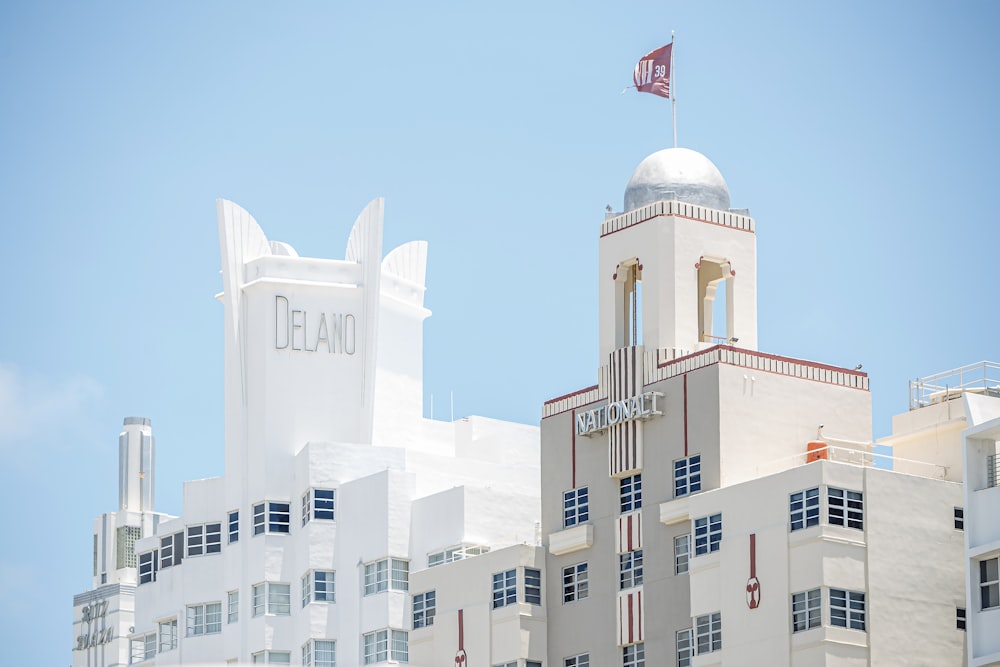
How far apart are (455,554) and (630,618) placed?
1531 centimetres

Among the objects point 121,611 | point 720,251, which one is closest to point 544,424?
point 720,251

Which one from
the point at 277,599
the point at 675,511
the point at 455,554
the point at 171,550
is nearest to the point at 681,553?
the point at 675,511

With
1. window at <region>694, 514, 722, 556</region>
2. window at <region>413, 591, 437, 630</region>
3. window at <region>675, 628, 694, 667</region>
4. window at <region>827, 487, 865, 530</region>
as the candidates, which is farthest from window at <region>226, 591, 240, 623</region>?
window at <region>827, 487, 865, 530</region>

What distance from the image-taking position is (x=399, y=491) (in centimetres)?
10338

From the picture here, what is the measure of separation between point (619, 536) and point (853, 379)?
11743 mm

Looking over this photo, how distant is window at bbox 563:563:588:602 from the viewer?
9081 centimetres

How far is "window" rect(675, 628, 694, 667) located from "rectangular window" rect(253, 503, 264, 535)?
96.5ft

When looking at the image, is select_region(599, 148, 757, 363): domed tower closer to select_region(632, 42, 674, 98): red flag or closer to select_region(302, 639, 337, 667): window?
select_region(632, 42, 674, 98): red flag

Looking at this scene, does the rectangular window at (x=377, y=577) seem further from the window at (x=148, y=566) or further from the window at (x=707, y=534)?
the window at (x=707, y=534)

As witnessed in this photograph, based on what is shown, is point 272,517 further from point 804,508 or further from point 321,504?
point 804,508

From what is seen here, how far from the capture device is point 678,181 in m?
93.3

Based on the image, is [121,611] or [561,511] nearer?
[561,511]

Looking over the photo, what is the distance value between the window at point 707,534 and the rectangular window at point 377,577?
2289cm

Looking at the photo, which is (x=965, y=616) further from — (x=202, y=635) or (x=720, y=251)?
(x=202, y=635)
